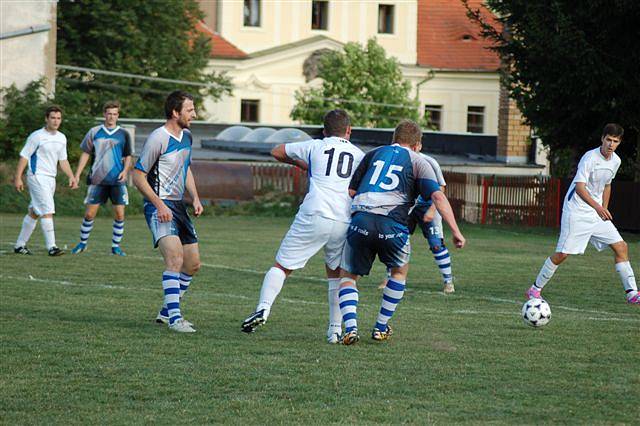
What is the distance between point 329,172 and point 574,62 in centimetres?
1782

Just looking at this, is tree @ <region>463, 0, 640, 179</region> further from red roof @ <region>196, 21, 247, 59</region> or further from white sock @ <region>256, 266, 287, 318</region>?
red roof @ <region>196, 21, 247, 59</region>

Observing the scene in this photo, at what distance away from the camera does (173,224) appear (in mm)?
10461

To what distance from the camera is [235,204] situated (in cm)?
3534

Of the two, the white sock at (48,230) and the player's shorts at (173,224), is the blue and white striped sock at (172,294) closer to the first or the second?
the player's shorts at (173,224)

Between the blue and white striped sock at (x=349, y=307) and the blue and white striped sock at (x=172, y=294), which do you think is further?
the blue and white striped sock at (x=172, y=294)

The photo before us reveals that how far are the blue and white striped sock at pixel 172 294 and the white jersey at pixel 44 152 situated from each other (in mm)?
7003

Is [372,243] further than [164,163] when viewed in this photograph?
No

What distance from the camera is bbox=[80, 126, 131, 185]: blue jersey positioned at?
17344mm

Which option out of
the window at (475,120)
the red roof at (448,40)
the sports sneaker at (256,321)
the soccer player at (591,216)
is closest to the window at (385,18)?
the red roof at (448,40)

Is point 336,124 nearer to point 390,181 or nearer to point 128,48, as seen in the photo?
point 390,181

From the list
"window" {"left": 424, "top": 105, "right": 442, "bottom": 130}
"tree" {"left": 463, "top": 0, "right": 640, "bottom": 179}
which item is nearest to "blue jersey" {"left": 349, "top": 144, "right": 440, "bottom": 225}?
"tree" {"left": 463, "top": 0, "right": 640, "bottom": 179}

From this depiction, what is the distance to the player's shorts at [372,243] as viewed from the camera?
9.62m

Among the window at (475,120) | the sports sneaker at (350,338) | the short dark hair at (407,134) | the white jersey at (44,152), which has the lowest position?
the sports sneaker at (350,338)

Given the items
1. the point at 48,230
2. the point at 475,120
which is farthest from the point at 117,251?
the point at 475,120
